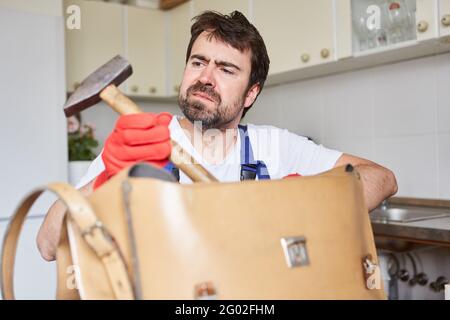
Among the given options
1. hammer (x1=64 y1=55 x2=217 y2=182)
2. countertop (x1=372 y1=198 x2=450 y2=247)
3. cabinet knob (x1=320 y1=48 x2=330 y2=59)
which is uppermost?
cabinet knob (x1=320 y1=48 x2=330 y2=59)

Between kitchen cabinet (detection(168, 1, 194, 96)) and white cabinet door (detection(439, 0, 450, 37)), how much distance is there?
4.37 ft

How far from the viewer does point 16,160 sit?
2.08 metres

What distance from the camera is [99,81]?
27.4 inches

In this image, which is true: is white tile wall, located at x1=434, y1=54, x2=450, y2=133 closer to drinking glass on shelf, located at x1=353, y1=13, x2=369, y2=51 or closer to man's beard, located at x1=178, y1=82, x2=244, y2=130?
drinking glass on shelf, located at x1=353, y1=13, x2=369, y2=51

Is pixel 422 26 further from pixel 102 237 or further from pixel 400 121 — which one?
pixel 102 237

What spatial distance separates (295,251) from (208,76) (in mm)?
608

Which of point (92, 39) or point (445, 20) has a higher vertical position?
point (92, 39)

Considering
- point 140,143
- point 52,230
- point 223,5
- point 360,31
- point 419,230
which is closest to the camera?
point 140,143

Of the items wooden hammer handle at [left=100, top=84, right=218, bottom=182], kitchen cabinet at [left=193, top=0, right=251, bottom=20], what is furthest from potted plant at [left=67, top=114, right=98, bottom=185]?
wooden hammer handle at [left=100, top=84, right=218, bottom=182]

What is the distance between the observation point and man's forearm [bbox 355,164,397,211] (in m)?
0.96

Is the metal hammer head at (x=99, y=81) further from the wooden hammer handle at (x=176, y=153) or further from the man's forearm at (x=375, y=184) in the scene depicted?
Result: the man's forearm at (x=375, y=184)

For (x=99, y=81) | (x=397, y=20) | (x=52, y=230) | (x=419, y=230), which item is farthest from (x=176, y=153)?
(x=397, y=20)
